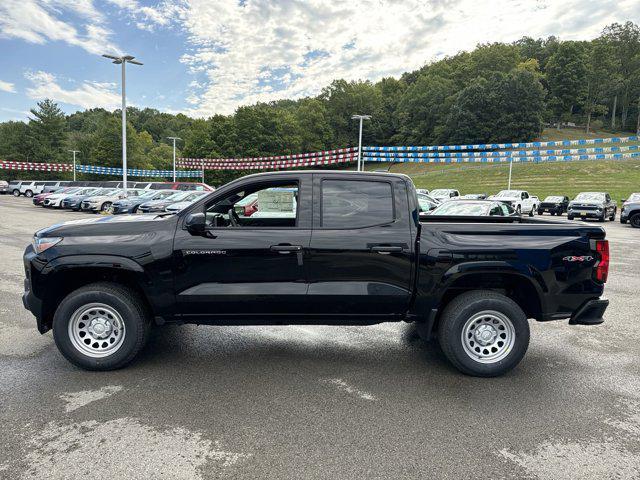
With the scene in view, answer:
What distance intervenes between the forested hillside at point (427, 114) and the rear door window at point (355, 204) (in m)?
77.9

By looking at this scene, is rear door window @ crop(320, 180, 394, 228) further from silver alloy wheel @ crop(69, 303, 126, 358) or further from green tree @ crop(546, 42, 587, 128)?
green tree @ crop(546, 42, 587, 128)

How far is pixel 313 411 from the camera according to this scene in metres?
3.40

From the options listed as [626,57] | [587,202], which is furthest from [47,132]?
[626,57]

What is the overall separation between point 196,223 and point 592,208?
2497 cm

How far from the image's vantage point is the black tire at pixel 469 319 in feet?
13.4

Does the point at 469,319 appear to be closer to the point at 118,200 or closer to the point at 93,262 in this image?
the point at 93,262

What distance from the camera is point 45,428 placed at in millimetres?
3121

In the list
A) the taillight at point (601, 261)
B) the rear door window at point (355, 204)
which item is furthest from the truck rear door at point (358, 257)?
the taillight at point (601, 261)

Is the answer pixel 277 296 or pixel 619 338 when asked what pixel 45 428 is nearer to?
pixel 277 296

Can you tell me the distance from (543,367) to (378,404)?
6.55 ft

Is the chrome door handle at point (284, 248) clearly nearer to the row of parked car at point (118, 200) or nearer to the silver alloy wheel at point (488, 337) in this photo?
the silver alloy wheel at point (488, 337)

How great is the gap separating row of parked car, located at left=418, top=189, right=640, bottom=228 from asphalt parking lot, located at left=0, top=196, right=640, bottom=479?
634 centimetres

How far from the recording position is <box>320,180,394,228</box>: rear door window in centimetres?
414

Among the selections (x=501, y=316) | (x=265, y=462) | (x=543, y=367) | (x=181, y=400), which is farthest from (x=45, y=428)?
(x=543, y=367)
